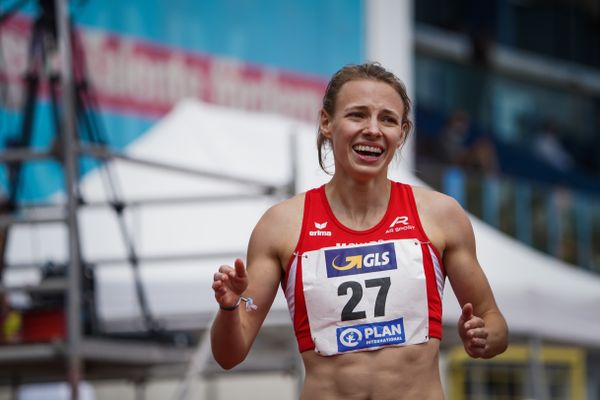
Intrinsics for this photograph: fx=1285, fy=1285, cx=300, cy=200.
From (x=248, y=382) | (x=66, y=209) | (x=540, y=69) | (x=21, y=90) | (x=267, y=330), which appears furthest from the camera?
(x=540, y=69)

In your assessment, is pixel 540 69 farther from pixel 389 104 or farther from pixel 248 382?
pixel 389 104

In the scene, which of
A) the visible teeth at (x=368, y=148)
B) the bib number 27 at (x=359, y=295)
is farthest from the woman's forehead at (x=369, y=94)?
the bib number 27 at (x=359, y=295)

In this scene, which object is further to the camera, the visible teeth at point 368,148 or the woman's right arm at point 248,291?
the visible teeth at point 368,148

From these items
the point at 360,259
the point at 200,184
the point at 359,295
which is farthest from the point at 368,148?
the point at 200,184

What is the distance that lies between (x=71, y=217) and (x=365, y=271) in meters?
2.80

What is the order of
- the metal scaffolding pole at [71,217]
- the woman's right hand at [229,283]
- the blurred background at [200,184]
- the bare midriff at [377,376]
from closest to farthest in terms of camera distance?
the woman's right hand at [229,283] → the bare midriff at [377,376] → the metal scaffolding pole at [71,217] → the blurred background at [200,184]

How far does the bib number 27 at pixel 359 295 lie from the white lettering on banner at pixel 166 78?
6.76 meters

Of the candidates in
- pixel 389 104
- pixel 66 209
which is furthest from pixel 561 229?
pixel 389 104

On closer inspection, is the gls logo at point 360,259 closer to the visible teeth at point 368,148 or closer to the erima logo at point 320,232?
the erima logo at point 320,232

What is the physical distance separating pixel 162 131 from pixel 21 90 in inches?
73.2

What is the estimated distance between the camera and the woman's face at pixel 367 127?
3.62 metres

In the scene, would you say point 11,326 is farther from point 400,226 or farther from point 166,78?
point 166,78

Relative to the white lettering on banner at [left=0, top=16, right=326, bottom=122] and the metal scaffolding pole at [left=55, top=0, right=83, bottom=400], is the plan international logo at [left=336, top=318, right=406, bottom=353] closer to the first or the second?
the metal scaffolding pole at [left=55, top=0, right=83, bottom=400]

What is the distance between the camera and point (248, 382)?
36.4ft
